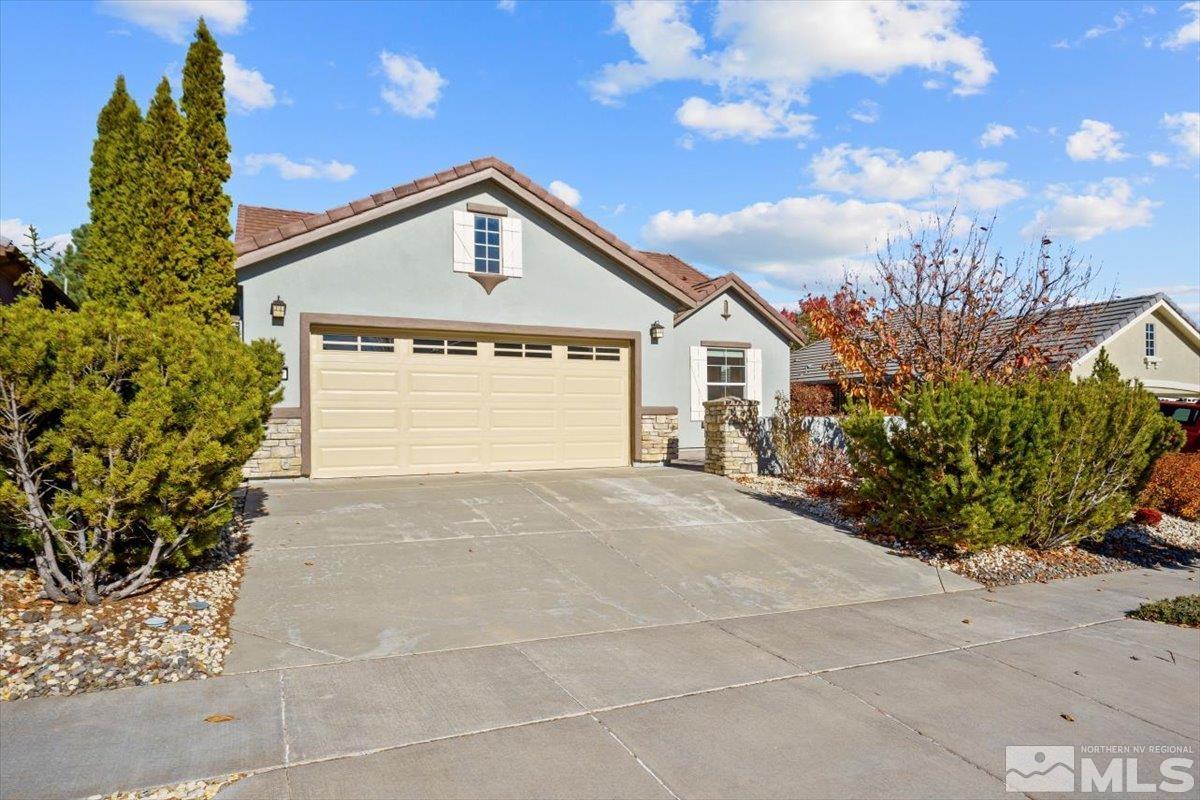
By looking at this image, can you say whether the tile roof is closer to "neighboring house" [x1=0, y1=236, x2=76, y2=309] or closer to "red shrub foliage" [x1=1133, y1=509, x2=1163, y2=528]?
"neighboring house" [x1=0, y1=236, x2=76, y2=309]

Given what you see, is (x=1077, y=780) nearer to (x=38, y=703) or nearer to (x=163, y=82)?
(x=38, y=703)

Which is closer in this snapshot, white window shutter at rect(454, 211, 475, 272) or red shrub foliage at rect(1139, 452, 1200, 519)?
red shrub foliage at rect(1139, 452, 1200, 519)

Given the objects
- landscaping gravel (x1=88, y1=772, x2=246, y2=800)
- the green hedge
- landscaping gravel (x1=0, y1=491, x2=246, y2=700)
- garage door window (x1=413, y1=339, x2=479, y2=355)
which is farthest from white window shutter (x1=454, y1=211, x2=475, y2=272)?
landscaping gravel (x1=88, y1=772, x2=246, y2=800)

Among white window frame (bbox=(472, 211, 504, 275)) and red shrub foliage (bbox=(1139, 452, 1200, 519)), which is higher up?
white window frame (bbox=(472, 211, 504, 275))

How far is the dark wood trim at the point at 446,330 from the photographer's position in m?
11.5

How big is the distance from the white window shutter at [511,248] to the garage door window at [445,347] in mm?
1429

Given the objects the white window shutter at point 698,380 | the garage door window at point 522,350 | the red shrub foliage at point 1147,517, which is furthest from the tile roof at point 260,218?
the red shrub foliage at point 1147,517

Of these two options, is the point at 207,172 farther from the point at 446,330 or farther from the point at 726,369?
the point at 726,369

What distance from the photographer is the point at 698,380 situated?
15969 mm

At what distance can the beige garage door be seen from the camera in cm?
1186

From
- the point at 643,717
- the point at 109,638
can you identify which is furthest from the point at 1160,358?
the point at 109,638

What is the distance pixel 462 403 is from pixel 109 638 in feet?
26.2

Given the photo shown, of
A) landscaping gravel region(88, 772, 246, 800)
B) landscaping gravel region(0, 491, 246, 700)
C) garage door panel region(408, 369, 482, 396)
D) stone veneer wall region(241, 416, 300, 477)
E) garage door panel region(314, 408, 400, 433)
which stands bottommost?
landscaping gravel region(88, 772, 246, 800)

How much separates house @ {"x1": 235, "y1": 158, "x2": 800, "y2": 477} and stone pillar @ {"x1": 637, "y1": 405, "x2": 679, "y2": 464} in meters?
0.03
